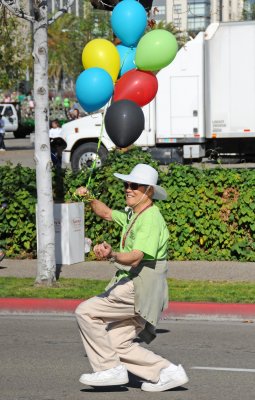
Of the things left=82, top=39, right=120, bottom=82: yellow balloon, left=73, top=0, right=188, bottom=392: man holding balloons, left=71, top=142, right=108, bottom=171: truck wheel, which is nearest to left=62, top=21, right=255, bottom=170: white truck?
left=71, top=142, right=108, bottom=171: truck wheel

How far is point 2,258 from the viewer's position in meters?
14.4

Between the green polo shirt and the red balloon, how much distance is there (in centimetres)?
380

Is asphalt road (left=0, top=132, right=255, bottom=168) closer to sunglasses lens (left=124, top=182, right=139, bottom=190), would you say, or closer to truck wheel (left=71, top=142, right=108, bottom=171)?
truck wheel (left=71, top=142, right=108, bottom=171)

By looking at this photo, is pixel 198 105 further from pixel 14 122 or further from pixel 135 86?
pixel 14 122

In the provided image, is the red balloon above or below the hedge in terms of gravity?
above

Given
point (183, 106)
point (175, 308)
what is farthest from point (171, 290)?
point (183, 106)

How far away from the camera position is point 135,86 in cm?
1111

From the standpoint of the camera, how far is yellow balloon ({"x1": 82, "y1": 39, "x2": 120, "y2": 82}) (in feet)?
37.0

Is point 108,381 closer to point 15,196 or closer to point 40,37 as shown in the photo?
point 40,37

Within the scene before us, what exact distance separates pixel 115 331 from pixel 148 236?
83cm

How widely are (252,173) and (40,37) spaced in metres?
4.12

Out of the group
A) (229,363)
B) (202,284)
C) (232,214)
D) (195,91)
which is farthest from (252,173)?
(195,91)

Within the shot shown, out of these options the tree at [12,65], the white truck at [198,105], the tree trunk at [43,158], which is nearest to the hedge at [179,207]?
the tree trunk at [43,158]

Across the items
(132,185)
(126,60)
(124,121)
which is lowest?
(132,185)
